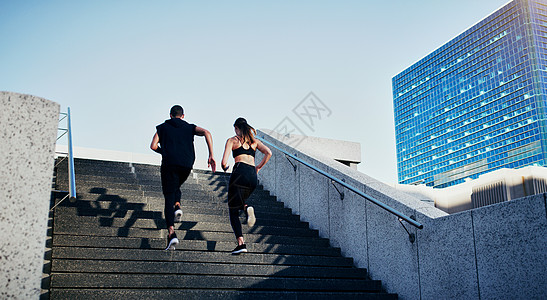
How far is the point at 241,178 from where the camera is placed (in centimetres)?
592

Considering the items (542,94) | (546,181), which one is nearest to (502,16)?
(542,94)

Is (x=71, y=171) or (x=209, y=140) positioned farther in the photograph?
(x=209, y=140)

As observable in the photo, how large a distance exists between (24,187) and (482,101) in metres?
159

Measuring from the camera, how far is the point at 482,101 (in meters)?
148

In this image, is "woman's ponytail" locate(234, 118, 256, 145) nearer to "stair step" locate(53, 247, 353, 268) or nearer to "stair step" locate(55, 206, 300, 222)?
"stair step" locate(53, 247, 353, 268)

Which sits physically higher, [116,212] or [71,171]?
[71,171]

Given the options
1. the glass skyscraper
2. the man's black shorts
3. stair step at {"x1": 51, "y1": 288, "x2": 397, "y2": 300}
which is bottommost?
stair step at {"x1": 51, "y1": 288, "x2": 397, "y2": 300}

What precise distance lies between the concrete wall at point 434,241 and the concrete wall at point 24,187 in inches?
149

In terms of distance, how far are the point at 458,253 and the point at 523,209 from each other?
2.92 ft

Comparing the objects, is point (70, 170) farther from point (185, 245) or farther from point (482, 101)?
point (482, 101)

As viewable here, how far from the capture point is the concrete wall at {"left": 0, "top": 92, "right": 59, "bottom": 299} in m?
2.86

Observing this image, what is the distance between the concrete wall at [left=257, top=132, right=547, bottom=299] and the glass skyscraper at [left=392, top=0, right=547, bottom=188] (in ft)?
459

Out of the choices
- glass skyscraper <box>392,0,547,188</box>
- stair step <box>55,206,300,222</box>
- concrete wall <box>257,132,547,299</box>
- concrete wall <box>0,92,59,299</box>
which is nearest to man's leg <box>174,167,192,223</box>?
stair step <box>55,206,300,222</box>

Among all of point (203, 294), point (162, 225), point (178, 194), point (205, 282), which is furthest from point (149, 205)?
point (203, 294)
